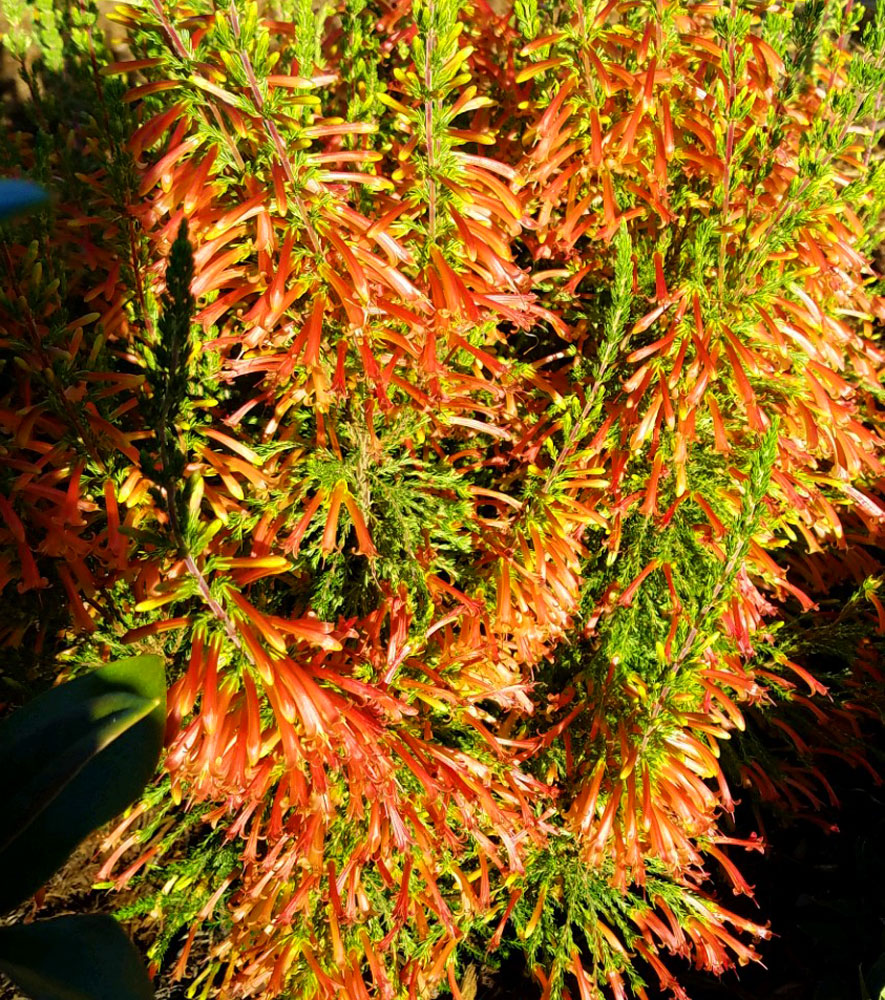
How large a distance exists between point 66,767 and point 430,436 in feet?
3.97

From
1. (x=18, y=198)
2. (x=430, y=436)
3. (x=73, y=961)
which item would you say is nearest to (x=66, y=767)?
(x=73, y=961)

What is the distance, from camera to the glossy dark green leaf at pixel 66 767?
3.05ft

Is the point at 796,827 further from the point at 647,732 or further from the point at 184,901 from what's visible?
the point at 184,901

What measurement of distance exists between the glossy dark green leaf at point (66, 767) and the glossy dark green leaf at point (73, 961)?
0.05 m

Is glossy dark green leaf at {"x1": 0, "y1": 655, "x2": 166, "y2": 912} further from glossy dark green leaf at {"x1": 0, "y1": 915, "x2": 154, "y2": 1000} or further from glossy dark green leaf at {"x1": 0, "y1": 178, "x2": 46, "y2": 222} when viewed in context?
glossy dark green leaf at {"x1": 0, "y1": 178, "x2": 46, "y2": 222}

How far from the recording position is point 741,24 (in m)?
1.49

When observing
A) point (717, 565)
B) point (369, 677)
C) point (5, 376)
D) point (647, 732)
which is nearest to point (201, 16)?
point (5, 376)

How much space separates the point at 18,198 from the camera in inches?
20.9

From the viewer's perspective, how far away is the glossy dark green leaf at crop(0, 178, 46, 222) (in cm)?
52

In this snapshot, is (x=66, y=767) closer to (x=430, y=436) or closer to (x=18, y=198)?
(x=18, y=198)

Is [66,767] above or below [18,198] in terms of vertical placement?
below

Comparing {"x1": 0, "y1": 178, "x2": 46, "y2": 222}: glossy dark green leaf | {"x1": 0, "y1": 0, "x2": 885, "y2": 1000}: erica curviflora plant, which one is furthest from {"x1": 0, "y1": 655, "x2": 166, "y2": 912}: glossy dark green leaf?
{"x1": 0, "y1": 178, "x2": 46, "y2": 222}: glossy dark green leaf

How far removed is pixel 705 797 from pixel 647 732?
187mm

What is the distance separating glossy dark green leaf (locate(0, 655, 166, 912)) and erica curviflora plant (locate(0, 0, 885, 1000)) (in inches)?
9.5
